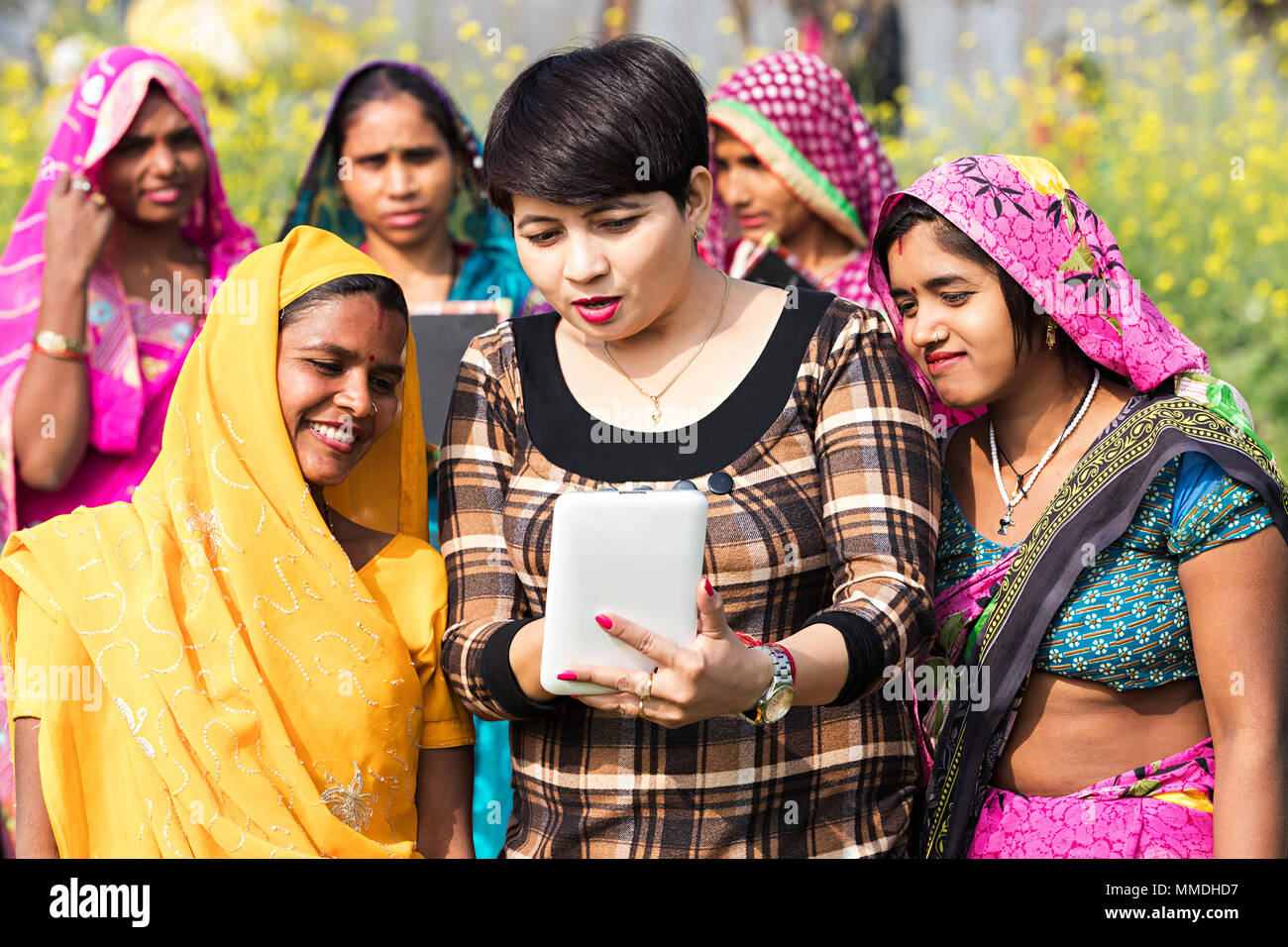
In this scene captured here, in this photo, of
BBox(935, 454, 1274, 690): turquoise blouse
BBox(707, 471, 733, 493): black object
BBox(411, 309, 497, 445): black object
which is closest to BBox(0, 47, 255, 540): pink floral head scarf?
BBox(411, 309, 497, 445): black object

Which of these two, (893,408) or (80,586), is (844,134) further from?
(80,586)

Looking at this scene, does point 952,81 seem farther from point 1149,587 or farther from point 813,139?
point 1149,587

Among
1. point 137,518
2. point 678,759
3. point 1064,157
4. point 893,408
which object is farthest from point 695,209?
point 1064,157

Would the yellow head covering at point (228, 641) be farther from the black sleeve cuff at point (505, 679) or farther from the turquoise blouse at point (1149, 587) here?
the turquoise blouse at point (1149, 587)

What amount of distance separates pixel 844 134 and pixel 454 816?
3.29m

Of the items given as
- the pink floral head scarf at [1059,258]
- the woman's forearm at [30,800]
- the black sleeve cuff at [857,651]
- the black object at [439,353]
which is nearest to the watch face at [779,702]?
the black sleeve cuff at [857,651]

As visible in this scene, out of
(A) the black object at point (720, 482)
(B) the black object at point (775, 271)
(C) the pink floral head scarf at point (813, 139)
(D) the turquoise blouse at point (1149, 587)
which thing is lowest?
(D) the turquoise blouse at point (1149, 587)

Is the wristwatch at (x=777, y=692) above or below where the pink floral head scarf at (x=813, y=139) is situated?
below

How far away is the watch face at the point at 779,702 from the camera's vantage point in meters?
2.04

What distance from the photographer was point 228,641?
2379 millimetres

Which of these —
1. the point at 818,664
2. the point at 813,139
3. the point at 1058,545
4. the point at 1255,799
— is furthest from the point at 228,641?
the point at 813,139

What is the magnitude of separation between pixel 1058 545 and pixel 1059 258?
0.56 metres

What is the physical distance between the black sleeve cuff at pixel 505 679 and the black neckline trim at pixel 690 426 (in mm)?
322

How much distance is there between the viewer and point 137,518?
2.47 metres
